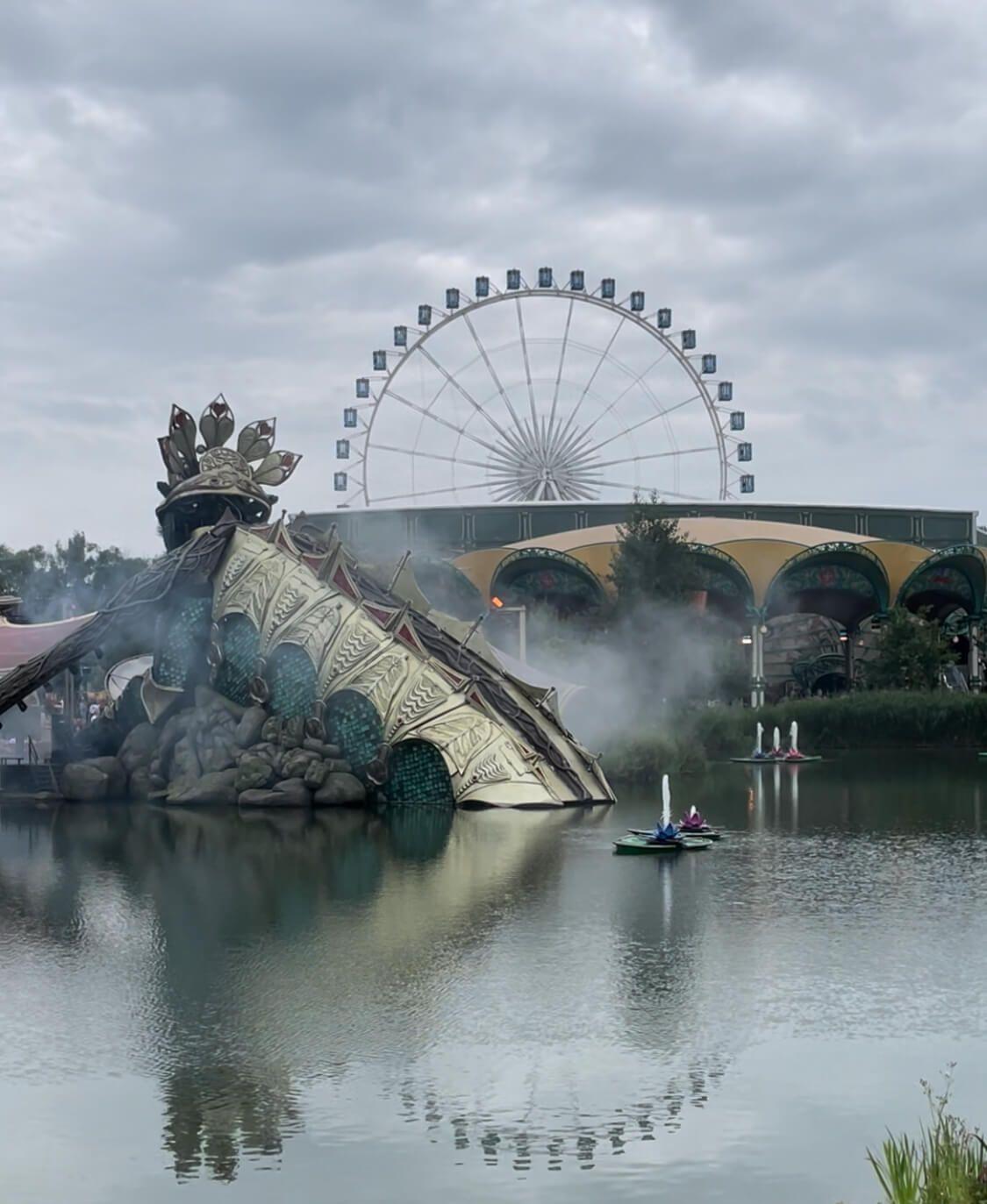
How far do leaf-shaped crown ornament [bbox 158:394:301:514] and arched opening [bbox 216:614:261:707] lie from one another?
4.16 m

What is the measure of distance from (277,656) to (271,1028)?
1856 centimetres

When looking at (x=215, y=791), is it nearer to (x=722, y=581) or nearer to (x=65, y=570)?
(x=722, y=581)

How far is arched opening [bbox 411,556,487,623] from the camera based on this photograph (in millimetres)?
64625

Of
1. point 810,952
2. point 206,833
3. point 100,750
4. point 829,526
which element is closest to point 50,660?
point 100,750

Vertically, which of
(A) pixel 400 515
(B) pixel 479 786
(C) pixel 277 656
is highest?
(A) pixel 400 515

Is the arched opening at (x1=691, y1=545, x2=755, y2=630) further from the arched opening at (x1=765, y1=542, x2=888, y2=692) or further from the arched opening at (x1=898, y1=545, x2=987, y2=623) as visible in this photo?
the arched opening at (x1=898, y1=545, x2=987, y2=623)

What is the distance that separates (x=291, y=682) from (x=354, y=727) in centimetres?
153

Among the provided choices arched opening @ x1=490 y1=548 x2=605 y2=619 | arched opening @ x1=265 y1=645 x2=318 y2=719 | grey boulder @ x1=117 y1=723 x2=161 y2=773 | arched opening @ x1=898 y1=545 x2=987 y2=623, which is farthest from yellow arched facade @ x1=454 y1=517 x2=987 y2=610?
arched opening @ x1=265 y1=645 x2=318 y2=719

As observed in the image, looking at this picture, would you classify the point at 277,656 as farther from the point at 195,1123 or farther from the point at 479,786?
the point at 195,1123

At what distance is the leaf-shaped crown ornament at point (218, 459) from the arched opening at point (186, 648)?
125 inches

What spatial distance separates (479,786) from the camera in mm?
30172

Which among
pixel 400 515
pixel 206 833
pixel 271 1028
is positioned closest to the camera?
pixel 271 1028

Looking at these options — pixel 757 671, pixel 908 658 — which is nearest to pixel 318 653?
pixel 757 671

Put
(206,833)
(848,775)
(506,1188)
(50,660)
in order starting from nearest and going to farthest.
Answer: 1. (506,1188)
2. (206,833)
3. (50,660)
4. (848,775)
